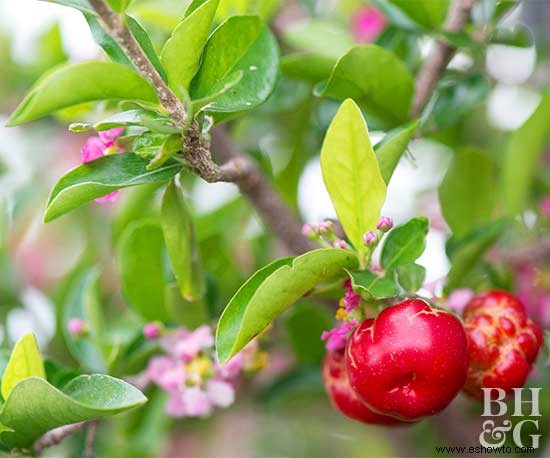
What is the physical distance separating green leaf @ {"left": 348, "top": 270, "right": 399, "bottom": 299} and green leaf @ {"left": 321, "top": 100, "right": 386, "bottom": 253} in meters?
0.03

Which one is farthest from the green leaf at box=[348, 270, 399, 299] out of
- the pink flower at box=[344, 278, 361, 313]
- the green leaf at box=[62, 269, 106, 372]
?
the green leaf at box=[62, 269, 106, 372]

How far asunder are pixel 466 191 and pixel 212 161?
0.49 metres

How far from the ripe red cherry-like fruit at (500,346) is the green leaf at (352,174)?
15 centimetres

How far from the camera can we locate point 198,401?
3.10ft

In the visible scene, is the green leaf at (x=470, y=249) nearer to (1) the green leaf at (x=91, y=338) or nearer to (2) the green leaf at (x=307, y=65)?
(2) the green leaf at (x=307, y=65)

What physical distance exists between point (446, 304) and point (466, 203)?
0.27 metres

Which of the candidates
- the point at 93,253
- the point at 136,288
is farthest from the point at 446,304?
the point at 93,253

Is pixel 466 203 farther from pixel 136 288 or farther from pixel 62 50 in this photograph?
pixel 62 50

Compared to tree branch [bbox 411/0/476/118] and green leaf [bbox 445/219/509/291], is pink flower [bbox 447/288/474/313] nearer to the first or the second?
green leaf [bbox 445/219/509/291]

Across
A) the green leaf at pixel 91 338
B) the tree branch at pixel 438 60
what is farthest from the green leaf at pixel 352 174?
the green leaf at pixel 91 338

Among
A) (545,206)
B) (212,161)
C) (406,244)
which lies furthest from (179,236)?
(545,206)

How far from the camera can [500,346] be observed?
0.79 metres

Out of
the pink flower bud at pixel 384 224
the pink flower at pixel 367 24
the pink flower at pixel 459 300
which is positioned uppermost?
the pink flower bud at pixel 384 224

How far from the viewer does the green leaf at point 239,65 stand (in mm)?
729
